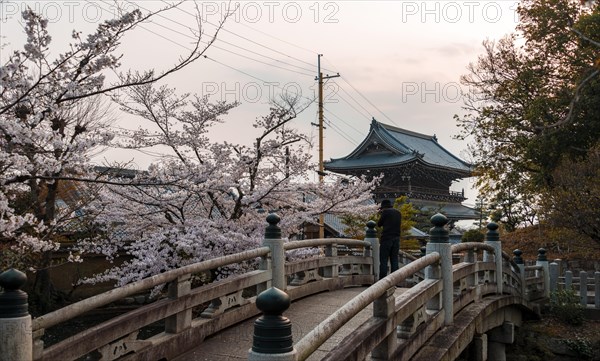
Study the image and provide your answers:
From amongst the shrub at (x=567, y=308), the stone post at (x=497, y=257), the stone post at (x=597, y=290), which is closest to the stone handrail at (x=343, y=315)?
the stone post at (x=497, y=257)

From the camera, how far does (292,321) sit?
8148 millimetres

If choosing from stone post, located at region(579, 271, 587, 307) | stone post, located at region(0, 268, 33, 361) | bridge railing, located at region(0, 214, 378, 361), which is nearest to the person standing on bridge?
bridge railing, located at region(0, 214, 378, 361)

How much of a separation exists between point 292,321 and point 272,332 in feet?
15.3

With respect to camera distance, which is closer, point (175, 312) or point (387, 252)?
point (175, 312)

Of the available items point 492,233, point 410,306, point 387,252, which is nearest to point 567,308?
point 492,233

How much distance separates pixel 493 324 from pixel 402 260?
6445 mm

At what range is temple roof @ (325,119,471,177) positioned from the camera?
45844 mm

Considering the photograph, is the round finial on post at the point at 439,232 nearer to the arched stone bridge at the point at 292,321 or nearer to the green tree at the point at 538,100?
the arched stone bridge at the point at 292,321

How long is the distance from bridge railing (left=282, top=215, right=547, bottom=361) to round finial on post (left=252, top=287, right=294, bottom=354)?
0.25m

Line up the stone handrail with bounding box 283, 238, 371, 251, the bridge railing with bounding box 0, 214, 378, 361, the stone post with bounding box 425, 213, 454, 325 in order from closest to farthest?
1. the bridge railing with bounding box 0, 214, 378, 361
2. the stone post with bounding box 425, 213, 454, 325
3. the stone handrail with bounding box 283, 238, 371, 251

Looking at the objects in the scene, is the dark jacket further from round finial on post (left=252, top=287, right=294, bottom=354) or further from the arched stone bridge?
round finial on post (left=252, top=287, right=294, bottom=354)

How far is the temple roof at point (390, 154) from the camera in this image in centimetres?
4584

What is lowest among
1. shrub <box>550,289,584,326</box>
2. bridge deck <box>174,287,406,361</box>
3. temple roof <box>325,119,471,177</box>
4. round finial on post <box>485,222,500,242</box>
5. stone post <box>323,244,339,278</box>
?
shrub <box>550,289,584,326</box>

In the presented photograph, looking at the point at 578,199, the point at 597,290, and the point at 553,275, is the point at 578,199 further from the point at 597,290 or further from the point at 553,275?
the point at 597,290
